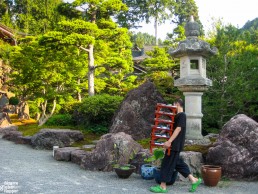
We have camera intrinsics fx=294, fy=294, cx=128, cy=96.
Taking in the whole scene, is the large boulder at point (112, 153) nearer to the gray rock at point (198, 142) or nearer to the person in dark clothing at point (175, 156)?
the gray rock at point (198, 142)

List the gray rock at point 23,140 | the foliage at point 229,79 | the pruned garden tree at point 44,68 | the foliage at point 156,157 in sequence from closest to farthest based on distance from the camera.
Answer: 1. the foliage at point 156,157
2. the foliage at point 229,79
3. the gray rock at point 23,140
4. the pruned garden tree at point 44,68

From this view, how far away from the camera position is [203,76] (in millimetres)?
8055

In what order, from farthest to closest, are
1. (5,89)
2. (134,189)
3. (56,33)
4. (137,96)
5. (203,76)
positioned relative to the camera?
(5,89)
(56,33)
(137,96)
(203,76)
(134,189)

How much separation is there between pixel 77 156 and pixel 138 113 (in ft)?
9.56

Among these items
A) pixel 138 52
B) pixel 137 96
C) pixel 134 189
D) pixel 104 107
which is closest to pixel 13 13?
pixel 138 52

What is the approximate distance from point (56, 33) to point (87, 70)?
308cm

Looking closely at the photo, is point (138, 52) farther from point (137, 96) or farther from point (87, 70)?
point (137, 96)

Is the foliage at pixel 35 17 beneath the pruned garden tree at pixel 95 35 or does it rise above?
above

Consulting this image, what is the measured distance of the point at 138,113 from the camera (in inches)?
398

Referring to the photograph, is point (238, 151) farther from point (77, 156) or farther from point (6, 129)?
point (6, 129)

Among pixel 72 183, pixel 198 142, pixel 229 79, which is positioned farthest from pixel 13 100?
pixel 72 183

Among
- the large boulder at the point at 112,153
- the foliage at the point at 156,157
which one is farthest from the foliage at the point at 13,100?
the foliage at the point at 156,157

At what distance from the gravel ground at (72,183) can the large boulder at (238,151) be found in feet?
0.88

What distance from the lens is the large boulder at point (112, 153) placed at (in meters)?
6.93
